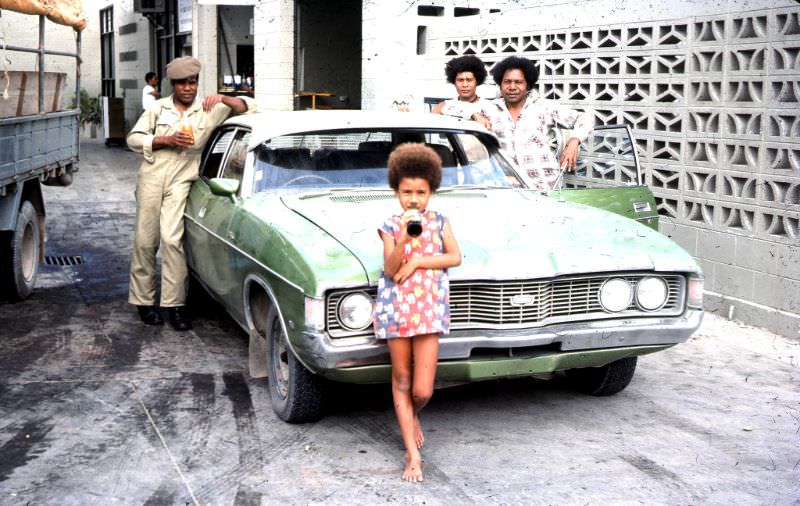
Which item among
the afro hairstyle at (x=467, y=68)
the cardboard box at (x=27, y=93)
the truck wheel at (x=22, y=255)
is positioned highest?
the afro hairstyle at (x=467, y=68)

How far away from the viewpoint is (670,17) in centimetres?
778

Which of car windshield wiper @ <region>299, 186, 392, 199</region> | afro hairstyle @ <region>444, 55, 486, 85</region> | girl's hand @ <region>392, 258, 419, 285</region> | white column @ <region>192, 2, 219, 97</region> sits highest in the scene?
white column @ <region>192, 2, 219, 97</region>

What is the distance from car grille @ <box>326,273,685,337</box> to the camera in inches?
170

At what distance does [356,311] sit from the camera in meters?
4.26

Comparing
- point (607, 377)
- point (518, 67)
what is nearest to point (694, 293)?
point (607, 377)

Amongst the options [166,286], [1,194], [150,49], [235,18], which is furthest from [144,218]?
[150,49]

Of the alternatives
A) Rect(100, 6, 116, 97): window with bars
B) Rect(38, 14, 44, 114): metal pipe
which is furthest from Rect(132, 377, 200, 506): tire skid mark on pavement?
Rect(100, 6, 116, 97): window with bars

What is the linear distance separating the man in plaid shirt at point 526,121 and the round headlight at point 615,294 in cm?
198

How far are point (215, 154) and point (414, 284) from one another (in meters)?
3.06

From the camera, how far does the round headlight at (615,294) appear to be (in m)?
4.57

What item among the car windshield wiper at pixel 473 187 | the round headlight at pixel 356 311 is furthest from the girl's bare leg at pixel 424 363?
the car windshield wiper at pixel 473 187

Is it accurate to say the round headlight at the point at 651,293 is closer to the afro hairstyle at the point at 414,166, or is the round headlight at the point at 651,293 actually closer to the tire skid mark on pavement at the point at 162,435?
the afro hairstyle at the point at 414,166

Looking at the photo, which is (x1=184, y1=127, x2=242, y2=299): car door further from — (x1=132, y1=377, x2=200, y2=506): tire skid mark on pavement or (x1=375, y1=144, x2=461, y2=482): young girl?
(x1=375, y1=144, x2=461, y2=482): young girl

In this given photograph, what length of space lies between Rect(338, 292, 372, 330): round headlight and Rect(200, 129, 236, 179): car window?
255 centimetres
